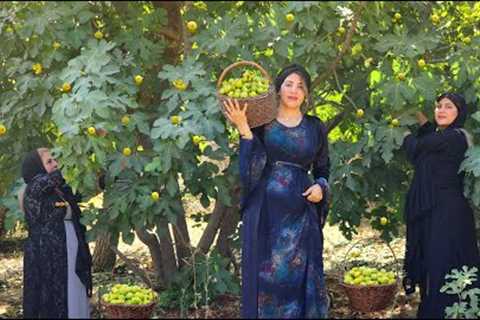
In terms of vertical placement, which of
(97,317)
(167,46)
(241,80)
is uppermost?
(167,46)

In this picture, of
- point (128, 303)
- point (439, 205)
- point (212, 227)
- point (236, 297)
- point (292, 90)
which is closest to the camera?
point (292, 90)

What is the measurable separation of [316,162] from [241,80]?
30.1 inches

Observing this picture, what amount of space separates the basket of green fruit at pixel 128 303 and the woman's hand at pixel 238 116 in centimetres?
145

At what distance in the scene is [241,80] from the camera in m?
5.23

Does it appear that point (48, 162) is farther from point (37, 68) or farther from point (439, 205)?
point (439, 205)

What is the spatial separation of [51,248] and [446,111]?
2.93 meters

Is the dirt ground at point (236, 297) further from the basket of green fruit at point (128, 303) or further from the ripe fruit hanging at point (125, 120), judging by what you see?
the ripe fruit hanging at point (125, 120)

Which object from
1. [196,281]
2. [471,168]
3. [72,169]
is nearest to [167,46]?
[72,169]

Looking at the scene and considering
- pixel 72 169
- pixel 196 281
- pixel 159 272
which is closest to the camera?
pixel 72 169

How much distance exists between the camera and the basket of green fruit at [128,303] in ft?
18.5

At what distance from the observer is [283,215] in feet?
17.5

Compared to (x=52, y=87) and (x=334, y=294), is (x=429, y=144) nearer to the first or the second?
(x=334, y=294)

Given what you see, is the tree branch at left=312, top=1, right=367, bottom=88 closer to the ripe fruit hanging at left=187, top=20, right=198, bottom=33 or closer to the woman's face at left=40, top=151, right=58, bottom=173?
the ripe fruit hanging at left=187, top=20, right=198, bottom=33

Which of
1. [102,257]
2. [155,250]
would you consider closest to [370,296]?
[155,250]
